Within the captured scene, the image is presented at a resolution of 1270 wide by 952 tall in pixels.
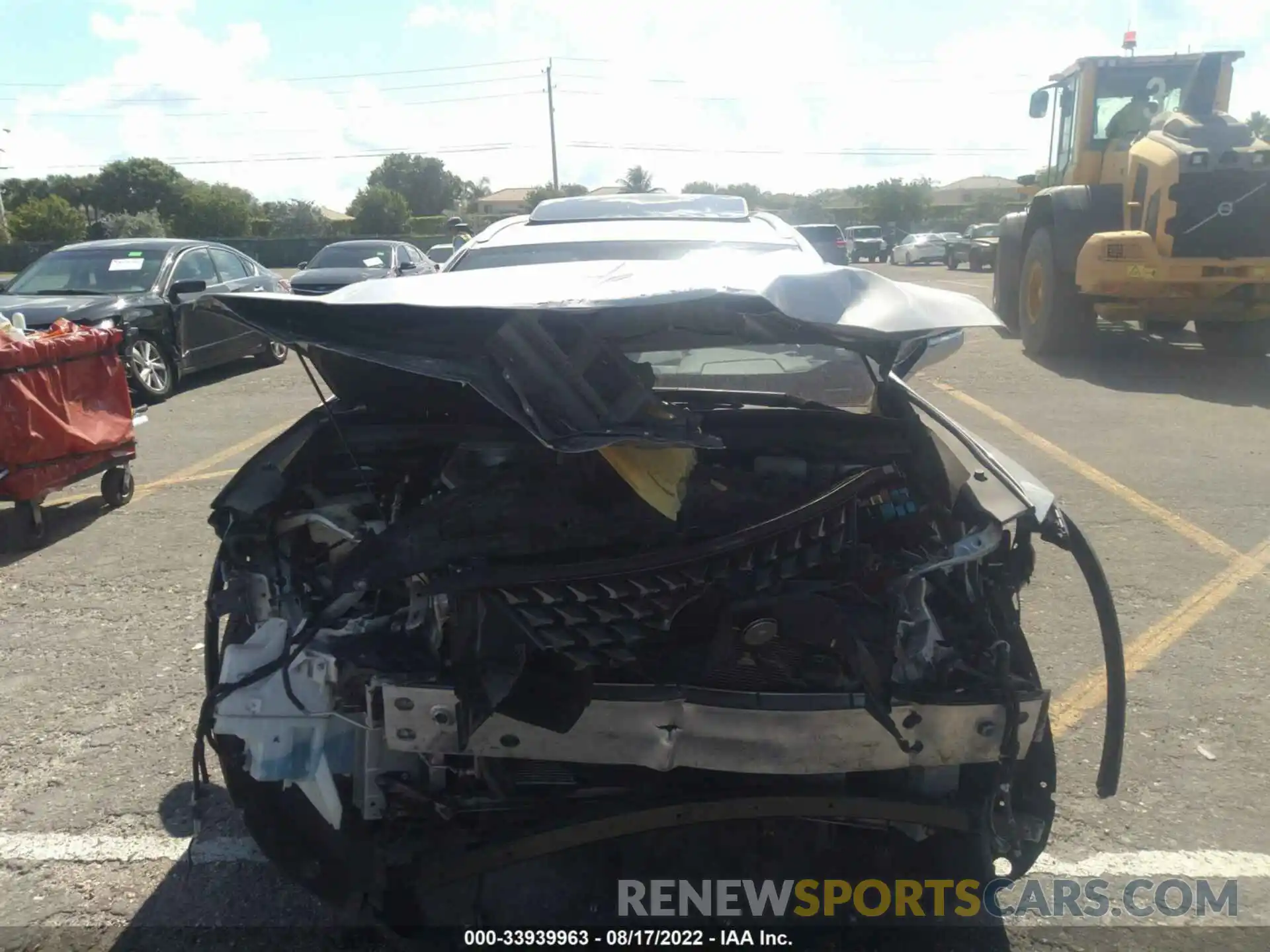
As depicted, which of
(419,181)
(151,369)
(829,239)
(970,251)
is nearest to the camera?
(151,369)

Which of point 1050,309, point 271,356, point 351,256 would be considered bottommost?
point 271,356

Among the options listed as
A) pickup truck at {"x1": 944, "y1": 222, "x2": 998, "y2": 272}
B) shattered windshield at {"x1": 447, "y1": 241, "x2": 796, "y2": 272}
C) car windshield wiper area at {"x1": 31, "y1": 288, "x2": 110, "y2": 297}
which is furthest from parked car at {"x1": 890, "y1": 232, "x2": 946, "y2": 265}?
shattered windshield at {"x1": 447, "y1": 241, "x2": 796, "y2": 272}

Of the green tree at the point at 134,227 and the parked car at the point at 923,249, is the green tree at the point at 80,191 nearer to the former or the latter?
the green tree at the point at 134,227

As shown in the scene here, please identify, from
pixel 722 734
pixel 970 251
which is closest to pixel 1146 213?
pixel 722 734

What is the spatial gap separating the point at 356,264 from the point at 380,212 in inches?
1748

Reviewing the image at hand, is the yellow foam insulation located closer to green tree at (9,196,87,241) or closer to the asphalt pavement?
the asphalt pavement

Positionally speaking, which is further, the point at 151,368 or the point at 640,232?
the point at 151,368

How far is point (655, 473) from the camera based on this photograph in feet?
7.02

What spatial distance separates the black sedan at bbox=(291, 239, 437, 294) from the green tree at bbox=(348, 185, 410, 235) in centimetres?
4121

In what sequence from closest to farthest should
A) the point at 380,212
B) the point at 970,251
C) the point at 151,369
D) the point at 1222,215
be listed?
1. the point at 151,369
2. the point at 1222,215
3. the point at 970,251
4. the point at 380,212

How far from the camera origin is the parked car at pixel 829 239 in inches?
920

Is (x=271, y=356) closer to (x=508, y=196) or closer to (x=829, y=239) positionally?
(x=829, y=239)

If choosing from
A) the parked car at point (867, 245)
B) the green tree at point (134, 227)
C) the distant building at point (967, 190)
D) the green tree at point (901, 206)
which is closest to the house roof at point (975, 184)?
the distant building at point (967, 190)

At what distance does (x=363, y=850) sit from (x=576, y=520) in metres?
0.93
